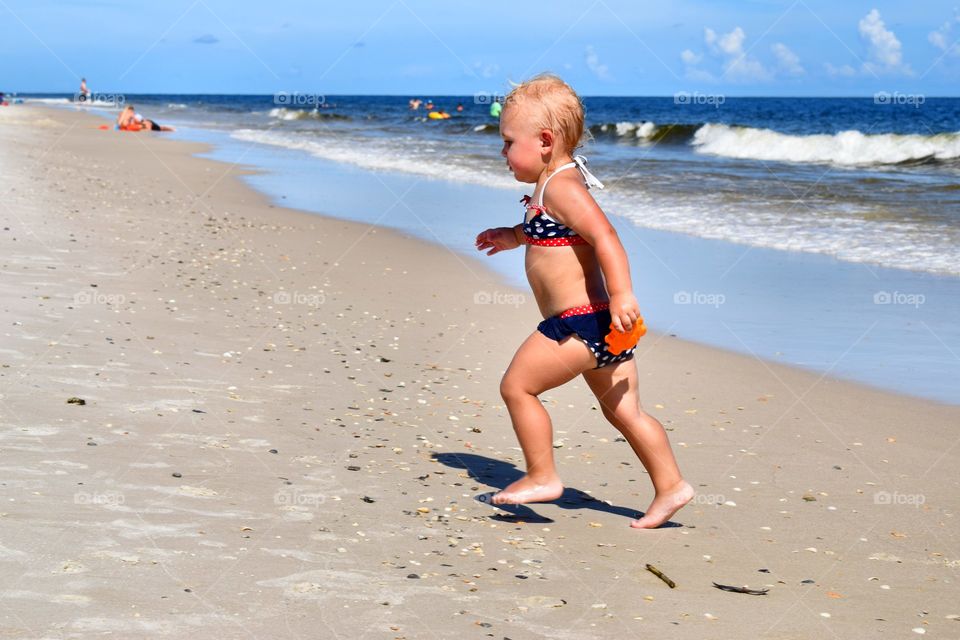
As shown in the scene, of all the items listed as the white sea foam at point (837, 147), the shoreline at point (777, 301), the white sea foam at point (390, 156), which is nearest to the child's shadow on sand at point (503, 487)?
the shoreline at point (777, 301)

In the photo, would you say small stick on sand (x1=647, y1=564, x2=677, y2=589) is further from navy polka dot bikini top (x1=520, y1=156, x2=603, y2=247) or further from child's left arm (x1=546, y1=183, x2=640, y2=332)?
navy polka dot bikini top (x1=520, y1=156, x2=603, y2=247)

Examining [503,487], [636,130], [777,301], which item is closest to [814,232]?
[777,301]

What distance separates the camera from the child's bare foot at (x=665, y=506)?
154 inches

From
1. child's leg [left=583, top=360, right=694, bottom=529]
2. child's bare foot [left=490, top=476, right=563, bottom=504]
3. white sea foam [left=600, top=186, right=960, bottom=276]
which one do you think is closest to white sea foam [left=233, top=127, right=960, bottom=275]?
white sea foam [left=600, top=186, right=960, bottom=276]

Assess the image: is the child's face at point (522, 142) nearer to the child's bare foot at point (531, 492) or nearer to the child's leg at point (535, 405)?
the child's leg at point (535, 405)

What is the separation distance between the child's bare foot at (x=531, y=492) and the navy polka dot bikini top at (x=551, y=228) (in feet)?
2.84

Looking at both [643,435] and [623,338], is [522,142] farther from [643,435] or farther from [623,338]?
[643,435]

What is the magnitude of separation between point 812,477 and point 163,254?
638cm

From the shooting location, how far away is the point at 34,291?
6922 millimetres

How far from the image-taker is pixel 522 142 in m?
3.88

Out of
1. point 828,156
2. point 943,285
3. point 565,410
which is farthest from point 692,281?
point 828,156

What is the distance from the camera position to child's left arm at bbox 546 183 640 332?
366cm

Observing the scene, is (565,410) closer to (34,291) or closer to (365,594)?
(365,594)

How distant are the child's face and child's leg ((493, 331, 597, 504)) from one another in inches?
23.8
